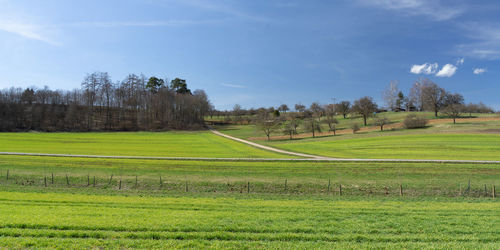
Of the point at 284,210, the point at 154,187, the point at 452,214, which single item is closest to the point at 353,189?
the point at 452,214

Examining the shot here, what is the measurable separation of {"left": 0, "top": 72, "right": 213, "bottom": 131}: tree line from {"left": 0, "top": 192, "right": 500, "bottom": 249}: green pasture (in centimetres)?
10151

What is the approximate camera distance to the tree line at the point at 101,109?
10619 cm

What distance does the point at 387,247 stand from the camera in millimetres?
8164

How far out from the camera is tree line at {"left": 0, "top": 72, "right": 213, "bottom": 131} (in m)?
106

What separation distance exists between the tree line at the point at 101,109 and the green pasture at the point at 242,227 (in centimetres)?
10151

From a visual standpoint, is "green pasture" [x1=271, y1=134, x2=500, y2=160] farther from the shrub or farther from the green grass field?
the shrub

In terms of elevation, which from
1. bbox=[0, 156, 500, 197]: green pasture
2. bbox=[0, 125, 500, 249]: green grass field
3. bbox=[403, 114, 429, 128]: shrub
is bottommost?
bbox=[0, 156, 500, 197]: green pasture

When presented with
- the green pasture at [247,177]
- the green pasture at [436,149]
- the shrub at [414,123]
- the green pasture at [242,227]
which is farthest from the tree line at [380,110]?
the green pasture at [242,227]

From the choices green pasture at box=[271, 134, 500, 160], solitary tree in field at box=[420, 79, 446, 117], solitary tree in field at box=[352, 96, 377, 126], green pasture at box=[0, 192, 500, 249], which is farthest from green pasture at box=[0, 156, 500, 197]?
solitary tree in field at box=[420, 79, 446, 117]

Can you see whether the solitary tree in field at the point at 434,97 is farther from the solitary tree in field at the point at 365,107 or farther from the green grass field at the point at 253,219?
the green grass field at the point at 253,219

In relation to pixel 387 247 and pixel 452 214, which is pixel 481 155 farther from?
pixel 387 247

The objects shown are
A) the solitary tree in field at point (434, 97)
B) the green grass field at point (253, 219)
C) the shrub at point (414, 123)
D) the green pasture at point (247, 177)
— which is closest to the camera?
the green grass field at point (253, 219)

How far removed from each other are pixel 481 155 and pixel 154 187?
4593 centimetres

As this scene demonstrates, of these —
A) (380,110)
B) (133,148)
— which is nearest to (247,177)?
(133,148)
